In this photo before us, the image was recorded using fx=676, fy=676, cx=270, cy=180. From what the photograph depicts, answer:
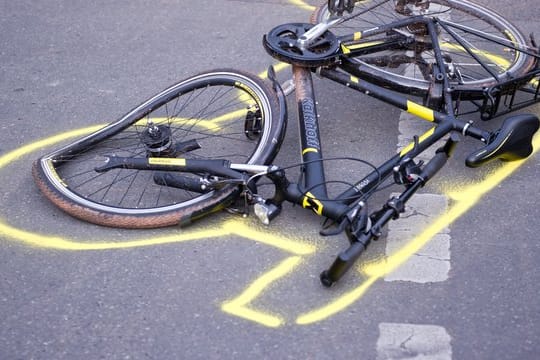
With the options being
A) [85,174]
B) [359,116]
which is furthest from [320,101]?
[85,174]

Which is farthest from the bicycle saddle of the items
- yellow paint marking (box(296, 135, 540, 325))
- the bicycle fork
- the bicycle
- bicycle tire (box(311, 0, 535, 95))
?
bicycle tire (box(311, 0, 535, 95))

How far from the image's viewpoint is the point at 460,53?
17.4 ft

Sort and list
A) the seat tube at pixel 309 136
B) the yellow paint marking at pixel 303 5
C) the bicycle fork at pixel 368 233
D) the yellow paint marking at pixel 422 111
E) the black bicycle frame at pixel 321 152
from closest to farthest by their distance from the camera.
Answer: the bicycle fork at pixel 368 233 < the black bicycle frame at pixel 321 152 < the seat tube at pixel 309 136 < the yellow paint marking at pixel 422 111 < the yellow paint marking at pixel 303 5

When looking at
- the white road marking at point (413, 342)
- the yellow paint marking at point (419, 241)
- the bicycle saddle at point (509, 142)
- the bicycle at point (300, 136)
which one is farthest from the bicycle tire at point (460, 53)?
the white road marking at point (413, 342)

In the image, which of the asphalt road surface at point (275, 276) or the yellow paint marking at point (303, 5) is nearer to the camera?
the asphalt road surface at point (275, 276)

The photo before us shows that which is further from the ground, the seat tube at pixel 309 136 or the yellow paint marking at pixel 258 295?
the seat tube at pixel 309 136

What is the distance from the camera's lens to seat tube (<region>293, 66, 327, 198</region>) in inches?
148

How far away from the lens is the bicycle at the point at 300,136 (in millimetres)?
3703

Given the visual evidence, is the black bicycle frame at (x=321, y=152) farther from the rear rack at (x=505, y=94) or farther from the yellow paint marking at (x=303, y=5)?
the yellow paint marking at (x=303, y=5)

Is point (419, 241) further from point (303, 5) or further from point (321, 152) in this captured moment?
point (303, 5)

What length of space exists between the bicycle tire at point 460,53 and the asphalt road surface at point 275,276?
1.30ft

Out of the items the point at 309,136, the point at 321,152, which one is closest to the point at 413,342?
the point at 321,152

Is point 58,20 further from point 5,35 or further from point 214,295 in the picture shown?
point 214,295

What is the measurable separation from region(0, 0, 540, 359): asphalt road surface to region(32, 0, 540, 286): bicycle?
0.16 metres
